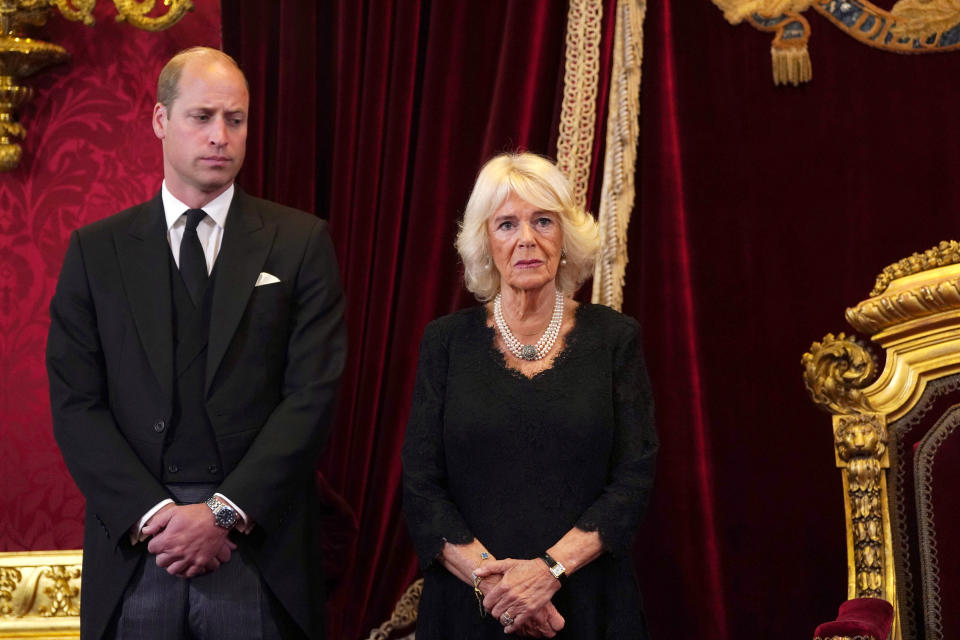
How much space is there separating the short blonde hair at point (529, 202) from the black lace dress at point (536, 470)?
19 cm

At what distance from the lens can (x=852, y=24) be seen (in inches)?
115

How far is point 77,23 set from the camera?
3.14 meters

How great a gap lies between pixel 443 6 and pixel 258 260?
1042 mm

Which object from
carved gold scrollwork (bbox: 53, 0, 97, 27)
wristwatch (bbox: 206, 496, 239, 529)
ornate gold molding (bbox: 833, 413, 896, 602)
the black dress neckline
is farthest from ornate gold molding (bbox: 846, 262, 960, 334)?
carved gold scrollwork (bbox: 53, 0, 97, 27)

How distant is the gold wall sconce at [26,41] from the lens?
2994mm

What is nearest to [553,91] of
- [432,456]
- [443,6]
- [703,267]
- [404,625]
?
[443,6]

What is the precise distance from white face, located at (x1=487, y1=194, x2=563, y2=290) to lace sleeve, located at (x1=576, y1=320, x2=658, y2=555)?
0.22 meters

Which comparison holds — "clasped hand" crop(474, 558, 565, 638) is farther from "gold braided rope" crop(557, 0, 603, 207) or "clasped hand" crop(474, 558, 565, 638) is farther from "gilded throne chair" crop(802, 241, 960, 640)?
"gold braided rope" crop(557, 0, 603, 207)

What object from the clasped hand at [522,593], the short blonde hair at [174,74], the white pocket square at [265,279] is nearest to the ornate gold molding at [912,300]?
the clasped hand at [522,593]

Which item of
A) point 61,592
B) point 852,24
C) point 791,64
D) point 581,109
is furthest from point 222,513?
point 852,24

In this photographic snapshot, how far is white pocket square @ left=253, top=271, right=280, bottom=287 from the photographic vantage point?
2.41 metres

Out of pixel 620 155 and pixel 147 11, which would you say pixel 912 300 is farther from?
pixel 147 11

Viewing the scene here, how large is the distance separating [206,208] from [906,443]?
151 cm

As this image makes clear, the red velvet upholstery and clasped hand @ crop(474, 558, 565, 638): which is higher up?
clasped hand @ crop(474, 558, 565, 638)
